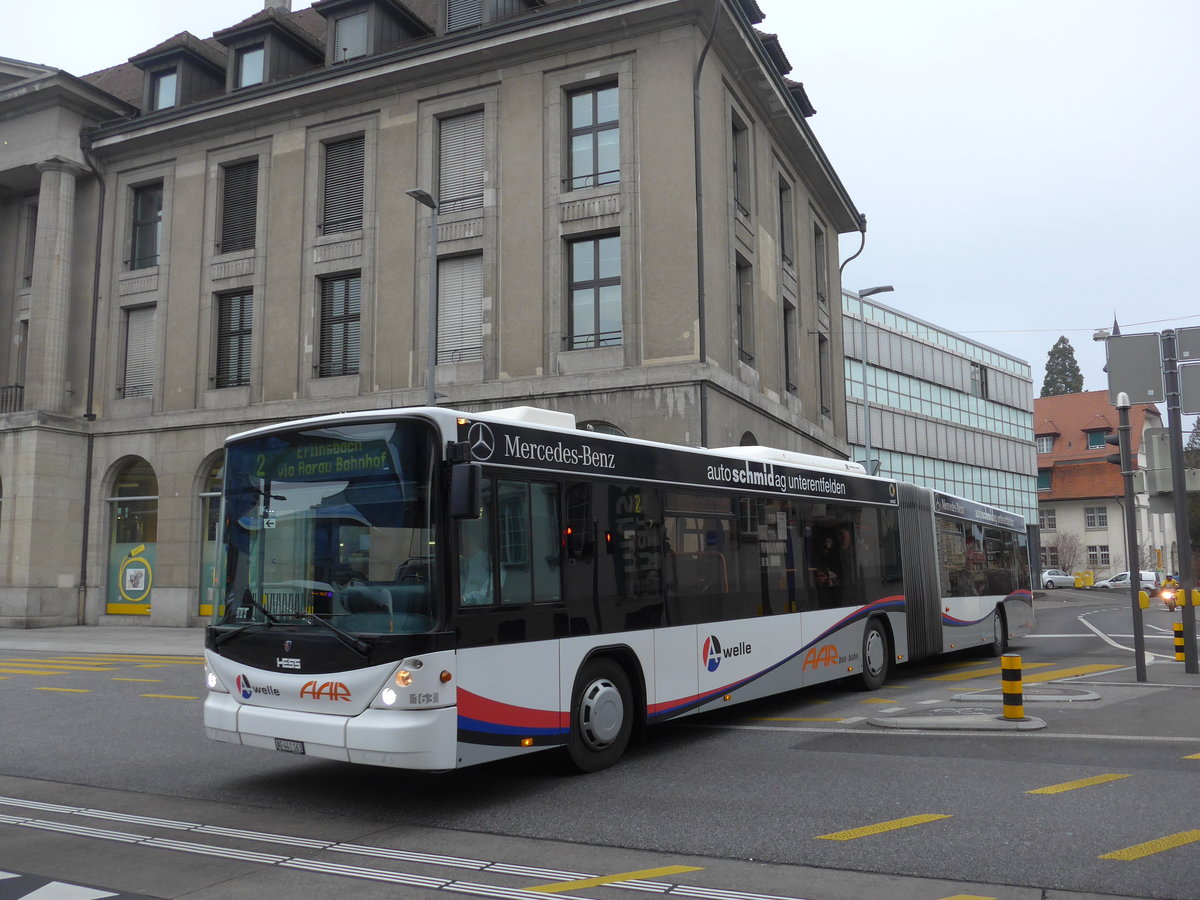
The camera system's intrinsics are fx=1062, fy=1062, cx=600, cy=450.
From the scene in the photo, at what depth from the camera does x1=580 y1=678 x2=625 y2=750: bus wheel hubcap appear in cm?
850

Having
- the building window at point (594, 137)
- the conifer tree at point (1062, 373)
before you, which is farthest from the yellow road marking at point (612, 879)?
the conifer tree at point (1062, 373)

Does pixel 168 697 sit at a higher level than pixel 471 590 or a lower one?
lower

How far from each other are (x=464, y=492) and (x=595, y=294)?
17.8 metres

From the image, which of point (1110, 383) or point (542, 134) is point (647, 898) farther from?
point (542, 134)

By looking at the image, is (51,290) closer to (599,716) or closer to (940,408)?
(599,716)

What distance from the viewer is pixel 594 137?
986 inches

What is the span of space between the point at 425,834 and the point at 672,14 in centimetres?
2113

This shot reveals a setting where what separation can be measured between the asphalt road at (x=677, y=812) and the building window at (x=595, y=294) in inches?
542

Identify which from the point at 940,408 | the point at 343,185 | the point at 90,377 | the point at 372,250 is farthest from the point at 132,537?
the point at 940,408

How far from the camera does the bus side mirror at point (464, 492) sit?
6996 millimetres

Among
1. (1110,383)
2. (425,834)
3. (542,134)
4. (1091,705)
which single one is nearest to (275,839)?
(425,834)

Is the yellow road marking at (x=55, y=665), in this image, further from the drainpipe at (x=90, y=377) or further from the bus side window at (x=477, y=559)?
the bus side window at (x=477, y=559)

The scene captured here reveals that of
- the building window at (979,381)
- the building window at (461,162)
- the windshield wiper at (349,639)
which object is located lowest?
the windshield wiper at (349,639)

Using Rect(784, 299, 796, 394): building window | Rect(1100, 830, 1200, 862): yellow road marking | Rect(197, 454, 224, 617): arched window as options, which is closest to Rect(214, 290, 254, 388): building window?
Rect(197, 454, 224, 617): arched window
